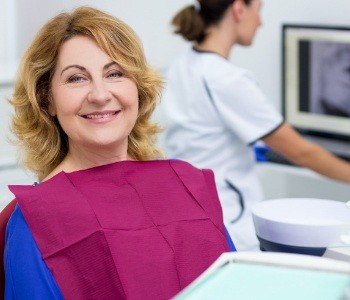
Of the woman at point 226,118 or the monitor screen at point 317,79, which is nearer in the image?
the woman at point 226,118

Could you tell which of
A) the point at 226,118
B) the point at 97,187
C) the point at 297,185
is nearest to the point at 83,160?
the point at 97,187

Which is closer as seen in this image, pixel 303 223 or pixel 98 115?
pixel 303 223

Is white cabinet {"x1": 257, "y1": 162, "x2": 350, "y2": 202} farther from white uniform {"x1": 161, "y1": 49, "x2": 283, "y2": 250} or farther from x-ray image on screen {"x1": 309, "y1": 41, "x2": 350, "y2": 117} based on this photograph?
white uniform {"x1": 161, "y1": 49, "x2": 283, "y2": 250}

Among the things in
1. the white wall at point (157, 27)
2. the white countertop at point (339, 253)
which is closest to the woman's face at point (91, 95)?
the white countertop at point (339, 253)

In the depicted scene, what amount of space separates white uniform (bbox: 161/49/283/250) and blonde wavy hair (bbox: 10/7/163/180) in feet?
2.28

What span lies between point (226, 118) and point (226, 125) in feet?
0.11

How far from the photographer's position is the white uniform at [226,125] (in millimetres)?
2213

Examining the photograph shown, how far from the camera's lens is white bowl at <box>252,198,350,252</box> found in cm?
125

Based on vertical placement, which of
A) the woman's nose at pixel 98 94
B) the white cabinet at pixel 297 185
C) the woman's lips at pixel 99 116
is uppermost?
the woman's nose at pixel 98 94

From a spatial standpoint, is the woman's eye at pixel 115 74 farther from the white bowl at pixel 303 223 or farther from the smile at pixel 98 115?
the white bowl at pixel 303 223

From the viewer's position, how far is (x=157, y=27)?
3.45 metres

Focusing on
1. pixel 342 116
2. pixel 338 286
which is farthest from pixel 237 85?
pixel 338 286

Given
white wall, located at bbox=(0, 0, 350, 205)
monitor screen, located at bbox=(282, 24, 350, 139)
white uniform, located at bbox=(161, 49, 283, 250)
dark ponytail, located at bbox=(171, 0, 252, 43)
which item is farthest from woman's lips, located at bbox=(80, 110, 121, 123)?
monitor screen, located at bbox=(282, 24, 350, 139)

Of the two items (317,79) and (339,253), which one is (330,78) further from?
(339,253)
